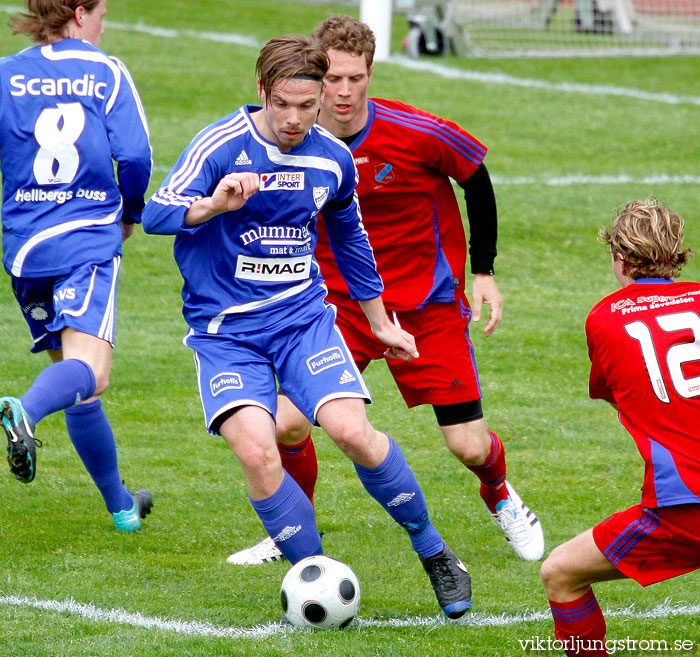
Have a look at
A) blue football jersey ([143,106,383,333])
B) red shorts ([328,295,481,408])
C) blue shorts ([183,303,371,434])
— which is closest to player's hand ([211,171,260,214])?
blue football jersey ([143,106,383,333])

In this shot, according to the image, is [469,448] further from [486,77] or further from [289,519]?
[486,77]

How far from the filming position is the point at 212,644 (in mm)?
4105

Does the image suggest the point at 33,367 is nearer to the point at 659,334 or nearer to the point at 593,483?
the point at 593,483

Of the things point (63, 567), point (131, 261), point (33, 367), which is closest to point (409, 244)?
point (63, 567)

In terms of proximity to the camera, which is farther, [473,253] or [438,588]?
[473,253]

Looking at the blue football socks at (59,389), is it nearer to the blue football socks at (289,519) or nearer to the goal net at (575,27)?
the blue football socks at (289,519)

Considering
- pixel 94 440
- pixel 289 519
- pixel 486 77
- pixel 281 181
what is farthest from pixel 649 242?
pixel 486 77

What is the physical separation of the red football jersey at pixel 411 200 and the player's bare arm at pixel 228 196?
1.29 metres

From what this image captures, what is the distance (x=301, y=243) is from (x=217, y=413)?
75cm

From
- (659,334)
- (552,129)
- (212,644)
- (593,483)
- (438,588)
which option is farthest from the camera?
(552,129)

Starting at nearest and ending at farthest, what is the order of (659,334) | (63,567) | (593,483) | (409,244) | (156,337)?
(659,334), (63,567), (409,244), (593,483), (156,337)

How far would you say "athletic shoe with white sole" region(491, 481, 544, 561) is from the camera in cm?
530

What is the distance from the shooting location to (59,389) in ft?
15.0

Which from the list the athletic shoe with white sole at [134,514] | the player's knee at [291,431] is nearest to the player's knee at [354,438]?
the player's knee at [291,431]
